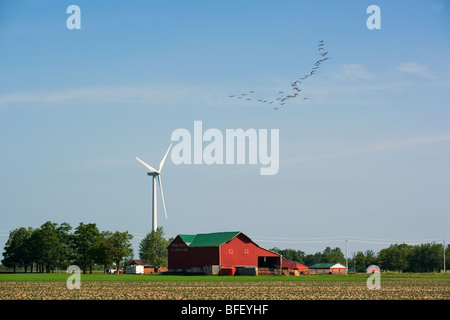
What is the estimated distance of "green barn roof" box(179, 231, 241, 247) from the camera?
115750 mm

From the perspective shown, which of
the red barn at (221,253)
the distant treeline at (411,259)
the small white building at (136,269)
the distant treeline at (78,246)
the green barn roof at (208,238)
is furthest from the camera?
the distant treeline at (411,259)

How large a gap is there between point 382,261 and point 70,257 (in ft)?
287

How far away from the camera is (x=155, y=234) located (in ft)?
480

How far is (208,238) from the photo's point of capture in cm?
12319

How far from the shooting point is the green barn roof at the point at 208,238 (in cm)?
11575

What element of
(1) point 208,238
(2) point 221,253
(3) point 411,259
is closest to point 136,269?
(1) point 208,238

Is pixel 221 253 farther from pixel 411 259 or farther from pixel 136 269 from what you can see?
pixel 411 259

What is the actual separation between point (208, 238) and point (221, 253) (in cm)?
1131

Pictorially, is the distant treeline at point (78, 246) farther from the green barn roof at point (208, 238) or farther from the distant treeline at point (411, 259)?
the distant treeline at point (411, 259)

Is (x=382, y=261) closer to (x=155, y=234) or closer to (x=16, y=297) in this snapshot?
(x=155, y=234)

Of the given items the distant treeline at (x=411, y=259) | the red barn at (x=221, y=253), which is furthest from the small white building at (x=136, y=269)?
the distant treeline at (x=411, y=259)
